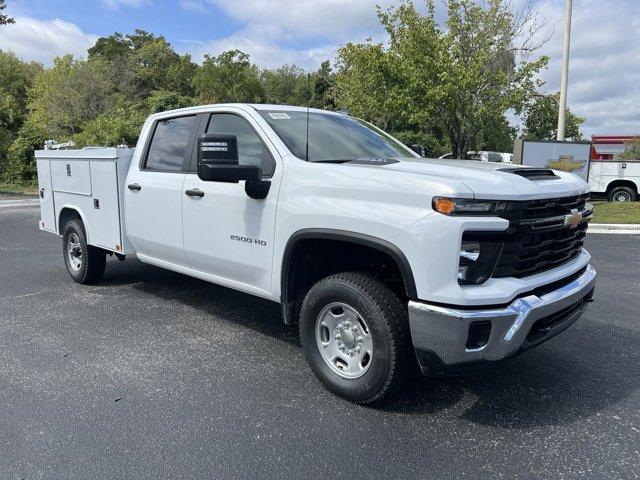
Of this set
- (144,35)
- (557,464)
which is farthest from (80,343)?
(144,35)

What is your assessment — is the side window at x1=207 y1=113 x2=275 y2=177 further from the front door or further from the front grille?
the front grille

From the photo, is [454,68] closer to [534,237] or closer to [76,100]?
[534,237]

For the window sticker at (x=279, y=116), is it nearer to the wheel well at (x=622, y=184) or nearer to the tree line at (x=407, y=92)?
Answer: the tree line at (x=407, y=92)

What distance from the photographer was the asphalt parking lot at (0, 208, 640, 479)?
9.58 ft

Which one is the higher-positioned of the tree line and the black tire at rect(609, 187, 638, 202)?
the tree line

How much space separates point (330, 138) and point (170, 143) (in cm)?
172

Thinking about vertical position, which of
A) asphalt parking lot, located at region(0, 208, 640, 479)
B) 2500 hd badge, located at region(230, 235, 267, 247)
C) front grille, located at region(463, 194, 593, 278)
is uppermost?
front grille, located at region(463, 194, 593, 278)

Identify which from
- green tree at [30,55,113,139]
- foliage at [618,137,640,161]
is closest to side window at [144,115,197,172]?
foliage at [618,137,640,161]

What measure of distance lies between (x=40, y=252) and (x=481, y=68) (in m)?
14.0

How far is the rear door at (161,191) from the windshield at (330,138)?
39.2 inches

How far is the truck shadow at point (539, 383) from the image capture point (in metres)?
3.47

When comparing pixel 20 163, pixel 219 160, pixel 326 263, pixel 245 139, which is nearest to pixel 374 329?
pixel 326 263

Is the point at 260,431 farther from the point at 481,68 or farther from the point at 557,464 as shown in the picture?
the point at 481,68

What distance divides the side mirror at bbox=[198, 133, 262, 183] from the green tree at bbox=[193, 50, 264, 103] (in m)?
41.4
